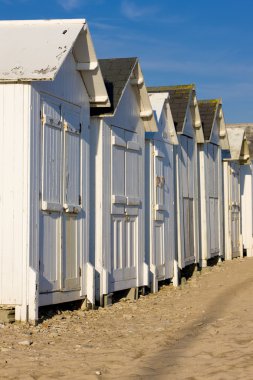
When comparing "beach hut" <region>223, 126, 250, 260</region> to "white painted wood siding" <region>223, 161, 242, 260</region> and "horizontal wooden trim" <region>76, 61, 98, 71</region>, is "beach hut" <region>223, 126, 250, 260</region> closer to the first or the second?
"white painted wood siding" <region>223, 161, 242, 260</region>

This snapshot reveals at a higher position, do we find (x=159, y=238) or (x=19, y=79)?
(x=19, y=79)

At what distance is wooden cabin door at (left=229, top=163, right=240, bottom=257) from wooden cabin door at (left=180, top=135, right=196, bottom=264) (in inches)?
181

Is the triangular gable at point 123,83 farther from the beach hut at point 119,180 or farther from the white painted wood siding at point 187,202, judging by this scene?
the white painted wood siding at point 187,202

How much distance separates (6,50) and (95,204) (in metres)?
3.22

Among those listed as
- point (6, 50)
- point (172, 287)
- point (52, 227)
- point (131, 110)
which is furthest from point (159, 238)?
point (6, 50)

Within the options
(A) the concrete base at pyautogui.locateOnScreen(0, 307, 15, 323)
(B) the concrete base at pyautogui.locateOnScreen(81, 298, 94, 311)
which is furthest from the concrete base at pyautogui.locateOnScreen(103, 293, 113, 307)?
(A) the concrete base at pyautogui.locateOnScreen(0, 307, 15, 323)

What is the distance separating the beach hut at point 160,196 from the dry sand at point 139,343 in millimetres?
1864

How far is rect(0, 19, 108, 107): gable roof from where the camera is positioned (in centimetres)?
984

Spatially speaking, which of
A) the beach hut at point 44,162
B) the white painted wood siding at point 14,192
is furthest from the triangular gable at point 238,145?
the white painted wood siding at point 14,192

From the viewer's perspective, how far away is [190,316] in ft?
38.2

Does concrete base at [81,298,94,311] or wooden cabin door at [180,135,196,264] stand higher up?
wooden cabin door at [180,135,196,264]

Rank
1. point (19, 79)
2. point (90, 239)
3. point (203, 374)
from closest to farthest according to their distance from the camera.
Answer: point (203, 374)
point (19, 79)
point (90, 239)

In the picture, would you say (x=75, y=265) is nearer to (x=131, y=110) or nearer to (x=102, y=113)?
(x=102, y=113)

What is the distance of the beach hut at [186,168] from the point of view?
1780cm
